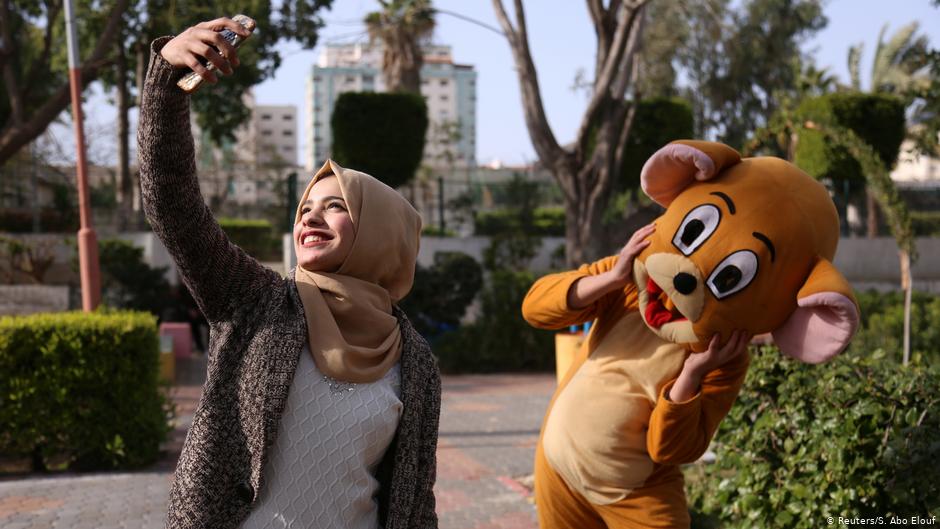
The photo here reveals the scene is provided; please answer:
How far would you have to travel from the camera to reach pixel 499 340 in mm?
14680

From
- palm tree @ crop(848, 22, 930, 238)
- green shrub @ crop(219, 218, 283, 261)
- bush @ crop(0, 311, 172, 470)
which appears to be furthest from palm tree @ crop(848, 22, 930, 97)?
bush @ crop(0, 311, 172, 470)

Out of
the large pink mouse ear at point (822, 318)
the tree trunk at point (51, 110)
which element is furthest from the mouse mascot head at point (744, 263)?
the tree trunk at point (51, 110)

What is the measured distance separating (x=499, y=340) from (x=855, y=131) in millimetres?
8811

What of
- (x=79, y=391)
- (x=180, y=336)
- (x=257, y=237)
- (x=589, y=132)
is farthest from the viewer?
(x=257, y=237)

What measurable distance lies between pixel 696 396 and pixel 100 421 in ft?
18.0

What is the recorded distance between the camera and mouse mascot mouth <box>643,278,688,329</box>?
3.37 meters

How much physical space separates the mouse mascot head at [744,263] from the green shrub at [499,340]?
11.2 metres

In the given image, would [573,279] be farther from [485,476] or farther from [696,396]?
[485,476]

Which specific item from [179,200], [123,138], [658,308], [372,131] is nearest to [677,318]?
[658,308]

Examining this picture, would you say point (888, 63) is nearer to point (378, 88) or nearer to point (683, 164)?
point (683, 164)

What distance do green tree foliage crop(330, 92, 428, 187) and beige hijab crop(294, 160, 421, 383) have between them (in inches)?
588

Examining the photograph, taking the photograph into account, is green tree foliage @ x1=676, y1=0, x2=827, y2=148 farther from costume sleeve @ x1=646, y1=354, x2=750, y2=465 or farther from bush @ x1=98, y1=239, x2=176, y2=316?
costume sleeve @ x1=646, y1=354, x2=750, y2=465

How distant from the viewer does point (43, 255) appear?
17453mm

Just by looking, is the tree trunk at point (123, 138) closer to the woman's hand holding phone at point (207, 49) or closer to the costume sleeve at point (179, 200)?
the costume sleeve at point (179, 200)
